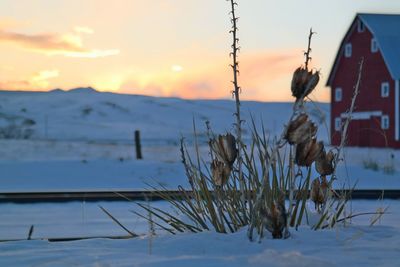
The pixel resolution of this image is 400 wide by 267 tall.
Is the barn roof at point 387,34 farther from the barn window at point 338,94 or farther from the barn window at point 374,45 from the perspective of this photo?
the barn window at point 338,94

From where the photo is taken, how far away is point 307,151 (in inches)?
137

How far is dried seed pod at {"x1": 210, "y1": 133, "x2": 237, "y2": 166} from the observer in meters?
3.58

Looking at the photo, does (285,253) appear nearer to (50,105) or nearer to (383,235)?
(383,235)

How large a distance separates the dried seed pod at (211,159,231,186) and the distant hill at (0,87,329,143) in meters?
42.1

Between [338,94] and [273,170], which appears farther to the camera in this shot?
[338,94]

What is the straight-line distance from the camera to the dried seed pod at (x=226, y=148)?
11.7 feet

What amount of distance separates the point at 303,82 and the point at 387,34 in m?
35.9

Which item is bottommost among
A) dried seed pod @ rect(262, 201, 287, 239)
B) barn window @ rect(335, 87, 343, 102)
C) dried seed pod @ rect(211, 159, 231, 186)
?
dried seed pod @ rect(262, 201, 287, 239)

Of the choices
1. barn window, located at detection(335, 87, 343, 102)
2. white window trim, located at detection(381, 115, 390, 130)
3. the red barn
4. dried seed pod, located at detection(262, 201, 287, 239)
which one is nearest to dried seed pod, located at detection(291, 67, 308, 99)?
dried seed pod, located at detection(262, 201, 287, 239)

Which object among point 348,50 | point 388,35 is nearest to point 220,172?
point 388,35

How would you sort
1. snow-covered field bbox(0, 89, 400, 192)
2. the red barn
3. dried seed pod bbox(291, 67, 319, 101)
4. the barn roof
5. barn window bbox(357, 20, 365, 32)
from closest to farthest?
dried seed pod bbox(291, 67, 319, 101), snow-covered field bbox(0, 89, 400, 192), the barn roof, the red barn, barn window bbox(357, 20, 365, 32)

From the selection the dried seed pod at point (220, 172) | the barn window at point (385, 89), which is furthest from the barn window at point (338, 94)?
the dried seed pod at point (220, 172)

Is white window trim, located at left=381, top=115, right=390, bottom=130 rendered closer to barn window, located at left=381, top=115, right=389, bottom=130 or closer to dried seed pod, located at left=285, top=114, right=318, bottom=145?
barn window, located at left=381, top=115, right=389, bottom=130

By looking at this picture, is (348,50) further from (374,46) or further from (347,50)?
(374,46)
